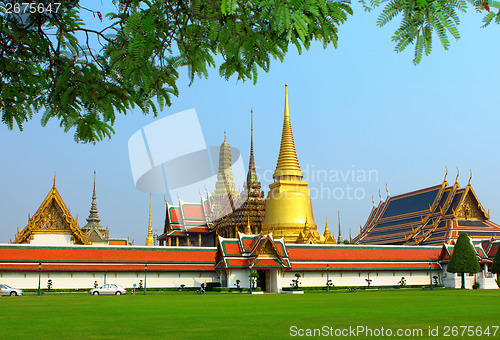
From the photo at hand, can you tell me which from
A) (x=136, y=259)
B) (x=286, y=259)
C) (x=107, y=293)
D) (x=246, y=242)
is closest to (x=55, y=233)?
(x=136, y=259)

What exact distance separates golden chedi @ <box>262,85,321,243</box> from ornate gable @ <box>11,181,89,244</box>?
21.4 metres

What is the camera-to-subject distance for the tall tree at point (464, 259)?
41375 mm

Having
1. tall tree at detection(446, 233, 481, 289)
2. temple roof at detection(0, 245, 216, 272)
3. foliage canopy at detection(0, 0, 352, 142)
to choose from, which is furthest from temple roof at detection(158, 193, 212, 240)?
foliage canopy at detection(0, 0, 352, 142)

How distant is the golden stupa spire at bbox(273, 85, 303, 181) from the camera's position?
5944 cm

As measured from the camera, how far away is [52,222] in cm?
4425

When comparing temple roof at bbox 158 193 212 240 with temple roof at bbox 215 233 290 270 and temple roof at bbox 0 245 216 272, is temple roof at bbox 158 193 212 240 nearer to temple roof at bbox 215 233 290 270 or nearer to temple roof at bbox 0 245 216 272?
temple roof at bbox 0 245 216 272

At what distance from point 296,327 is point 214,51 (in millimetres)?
8390

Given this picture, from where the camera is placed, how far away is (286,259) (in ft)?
136

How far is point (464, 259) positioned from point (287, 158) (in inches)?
921

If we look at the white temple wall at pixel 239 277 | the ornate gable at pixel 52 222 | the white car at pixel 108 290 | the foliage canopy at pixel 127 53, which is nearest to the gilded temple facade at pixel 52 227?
the ornate gable at pixel 52 222

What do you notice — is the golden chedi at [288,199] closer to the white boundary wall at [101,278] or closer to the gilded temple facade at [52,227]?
the white boundary wall at [101,278]

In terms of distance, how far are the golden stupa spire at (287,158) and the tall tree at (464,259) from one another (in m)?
21.4

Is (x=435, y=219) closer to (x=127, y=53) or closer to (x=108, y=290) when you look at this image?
(x=108, y=290)

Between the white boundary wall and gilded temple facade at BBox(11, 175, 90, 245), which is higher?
gilded temple facade at BBox(11, 175, 90, 245)
